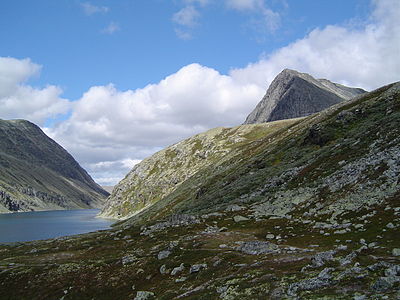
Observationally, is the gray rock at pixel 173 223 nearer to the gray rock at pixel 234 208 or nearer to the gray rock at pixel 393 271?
the gray rock at pixel 234 208

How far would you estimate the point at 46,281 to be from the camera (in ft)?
169

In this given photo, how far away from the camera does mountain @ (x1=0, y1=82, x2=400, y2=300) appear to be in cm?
2603

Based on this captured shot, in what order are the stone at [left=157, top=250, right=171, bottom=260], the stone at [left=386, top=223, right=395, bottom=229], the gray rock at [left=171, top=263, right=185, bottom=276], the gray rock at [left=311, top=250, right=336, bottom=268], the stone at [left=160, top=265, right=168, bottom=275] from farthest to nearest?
1. the stone at [left=157, top=250, right=171, bottom=260]
2. the stone at [left=160, top=265, right=168, bottom=275]
3. the gray rock at [left=171, top=263, right=185, bottom=276]
4. the stone at [left=386, top=223, right=395, bottom=229]
5. the gray rock at [left=311, top=250, right=336, bottom=268]

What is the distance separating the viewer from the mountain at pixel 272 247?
2603cm

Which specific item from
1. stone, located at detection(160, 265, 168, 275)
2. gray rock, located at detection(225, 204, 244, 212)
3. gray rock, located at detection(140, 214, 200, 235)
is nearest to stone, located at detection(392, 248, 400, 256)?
stone, located at detection(160, 265, 168, 275)

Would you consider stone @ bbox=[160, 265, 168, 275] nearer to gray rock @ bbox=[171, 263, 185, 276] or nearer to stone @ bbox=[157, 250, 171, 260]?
gray rock @ bbox=[171, 263, 185, 276]

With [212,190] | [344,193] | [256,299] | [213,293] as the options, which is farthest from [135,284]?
[212,190]

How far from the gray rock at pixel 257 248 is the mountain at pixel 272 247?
144 mm

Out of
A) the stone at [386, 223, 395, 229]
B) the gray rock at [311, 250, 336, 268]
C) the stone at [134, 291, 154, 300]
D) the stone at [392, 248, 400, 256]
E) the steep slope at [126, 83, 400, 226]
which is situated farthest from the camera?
the steep slope at [126, 83, 400, 226]

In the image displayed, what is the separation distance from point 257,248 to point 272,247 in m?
1.90

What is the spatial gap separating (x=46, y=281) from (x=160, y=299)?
27857 millimetres

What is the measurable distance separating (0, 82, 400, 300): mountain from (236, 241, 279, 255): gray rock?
0.14 meters

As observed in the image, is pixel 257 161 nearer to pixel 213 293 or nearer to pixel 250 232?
pixel 250 232

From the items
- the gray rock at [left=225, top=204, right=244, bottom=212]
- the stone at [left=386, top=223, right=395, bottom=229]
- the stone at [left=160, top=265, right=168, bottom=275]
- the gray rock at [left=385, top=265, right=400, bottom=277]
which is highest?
the gray rock at [left=225, top=204, right=244, bottom=212]
